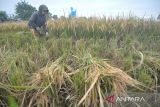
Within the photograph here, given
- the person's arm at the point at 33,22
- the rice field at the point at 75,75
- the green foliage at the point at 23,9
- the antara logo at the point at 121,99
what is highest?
the person's arm at the point at 33,22

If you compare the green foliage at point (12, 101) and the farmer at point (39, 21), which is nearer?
the green foliage at point (12, 101)

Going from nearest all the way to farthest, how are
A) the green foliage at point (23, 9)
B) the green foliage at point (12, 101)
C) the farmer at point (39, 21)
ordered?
the green foliage at point (12, 101) → the farmer at point (39, 21) → the green foliage at point (23, 9)

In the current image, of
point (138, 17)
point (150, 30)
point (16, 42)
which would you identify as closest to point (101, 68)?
point (16, 42)

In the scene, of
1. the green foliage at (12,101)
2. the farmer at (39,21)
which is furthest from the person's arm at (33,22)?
the green foliage at (12,101)

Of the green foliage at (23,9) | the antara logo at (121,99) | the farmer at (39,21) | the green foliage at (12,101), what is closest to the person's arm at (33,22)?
the farmer at (39,21)

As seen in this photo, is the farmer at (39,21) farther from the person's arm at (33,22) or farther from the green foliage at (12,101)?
the green foliage at (12,101)

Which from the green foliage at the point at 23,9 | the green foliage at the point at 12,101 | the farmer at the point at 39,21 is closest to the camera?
the green foliage at the point at 12,101

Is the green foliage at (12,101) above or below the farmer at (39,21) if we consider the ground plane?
below

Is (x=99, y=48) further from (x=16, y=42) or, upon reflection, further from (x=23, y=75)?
(x=16, y=42)

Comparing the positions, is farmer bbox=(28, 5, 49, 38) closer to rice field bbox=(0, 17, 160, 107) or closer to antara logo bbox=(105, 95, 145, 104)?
rice field bbox=(0, 17, 160, 107)

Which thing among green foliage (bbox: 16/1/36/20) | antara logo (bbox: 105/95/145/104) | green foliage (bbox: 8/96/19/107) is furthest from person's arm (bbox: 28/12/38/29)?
green foliage (bbox: 16/1/36/20)

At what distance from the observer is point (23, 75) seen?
291cm

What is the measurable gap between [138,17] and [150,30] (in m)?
0.97

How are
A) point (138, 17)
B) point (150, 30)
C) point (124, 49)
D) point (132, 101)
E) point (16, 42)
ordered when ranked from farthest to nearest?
point (138, 17) < point (150, 30) < point (16, 42) < point (124, 49) < point (132, 101)
